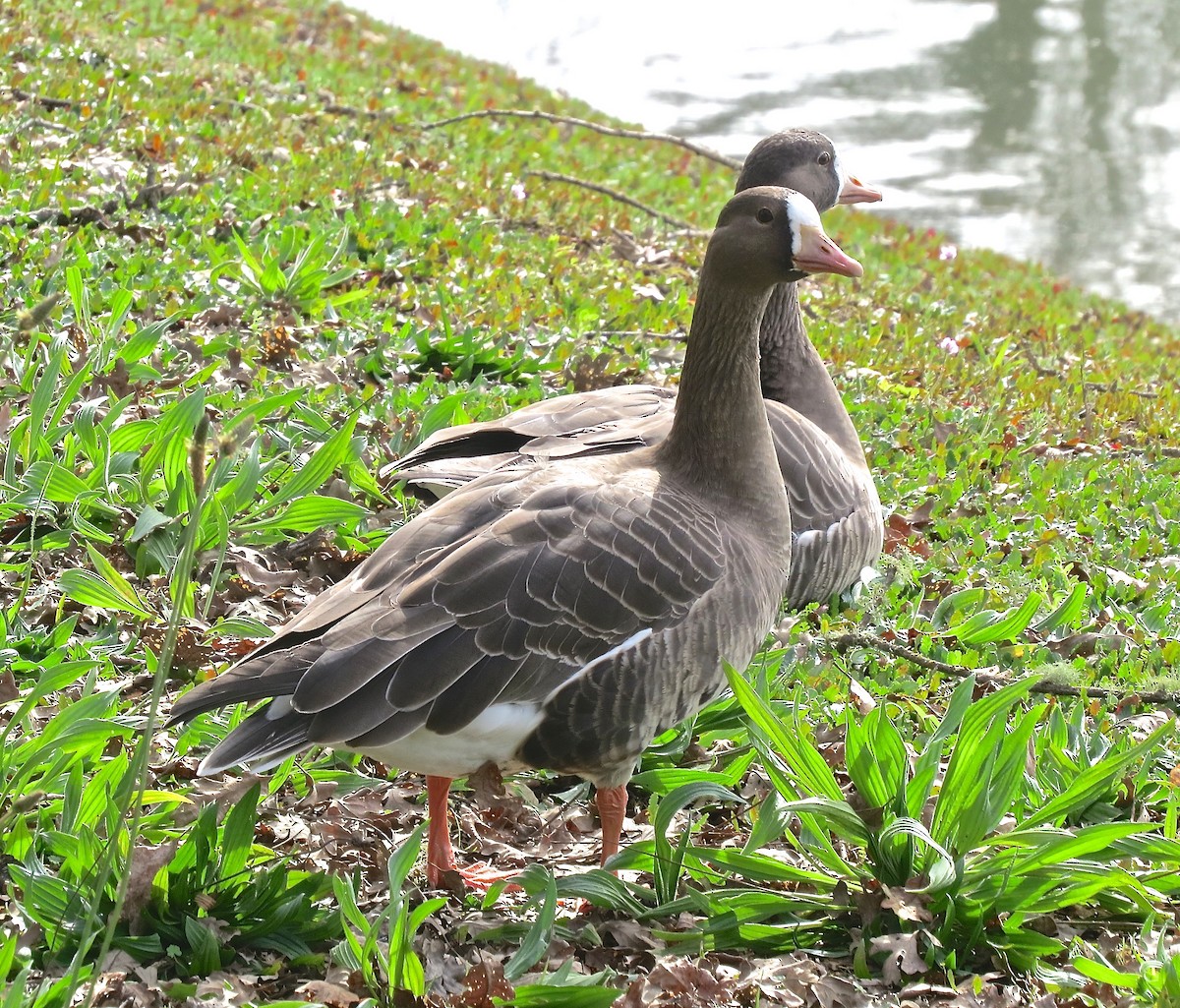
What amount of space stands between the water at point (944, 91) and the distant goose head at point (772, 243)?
14.6 m

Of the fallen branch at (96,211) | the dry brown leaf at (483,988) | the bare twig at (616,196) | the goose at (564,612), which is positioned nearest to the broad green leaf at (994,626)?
the goose at (564,612)

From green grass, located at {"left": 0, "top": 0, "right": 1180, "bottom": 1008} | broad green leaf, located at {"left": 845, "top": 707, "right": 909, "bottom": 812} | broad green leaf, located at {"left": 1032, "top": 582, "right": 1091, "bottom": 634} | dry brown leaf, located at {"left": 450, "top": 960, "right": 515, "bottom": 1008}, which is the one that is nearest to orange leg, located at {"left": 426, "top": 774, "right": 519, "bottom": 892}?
green grass, located at {"left": 0, "top": 0, "right": 1180, "bottom": 1008}

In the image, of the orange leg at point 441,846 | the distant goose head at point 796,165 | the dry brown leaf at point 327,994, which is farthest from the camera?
the distant goose head at point 796,165

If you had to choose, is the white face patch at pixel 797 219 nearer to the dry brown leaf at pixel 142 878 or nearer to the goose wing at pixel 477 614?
the goose wing at pixel 477 614

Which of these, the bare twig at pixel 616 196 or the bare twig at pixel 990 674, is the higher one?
the bare twig at pixel 616 196

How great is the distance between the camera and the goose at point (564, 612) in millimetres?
3283

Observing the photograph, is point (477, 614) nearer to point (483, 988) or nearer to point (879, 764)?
point (483, 988)

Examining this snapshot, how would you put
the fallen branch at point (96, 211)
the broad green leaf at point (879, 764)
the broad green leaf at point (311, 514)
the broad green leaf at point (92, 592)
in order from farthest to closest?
the fallen branch at point (96, 211)
the broad green leaf at point (311, 514)
the broad green leaf at point (92, 592)
the broad green leaf at point (879, 764)

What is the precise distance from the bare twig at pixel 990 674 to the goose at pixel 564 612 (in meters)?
1.12

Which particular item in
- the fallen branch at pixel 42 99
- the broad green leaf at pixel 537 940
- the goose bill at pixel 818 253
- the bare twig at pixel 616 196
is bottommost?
the broad green leaf at pixel 537 940

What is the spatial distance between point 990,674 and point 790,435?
52.1 inches

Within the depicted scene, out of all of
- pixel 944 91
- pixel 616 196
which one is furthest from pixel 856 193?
pixel 944 91

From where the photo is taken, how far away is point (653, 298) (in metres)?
8.84

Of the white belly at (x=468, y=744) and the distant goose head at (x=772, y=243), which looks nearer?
the white belly at (x=468, y=744)
